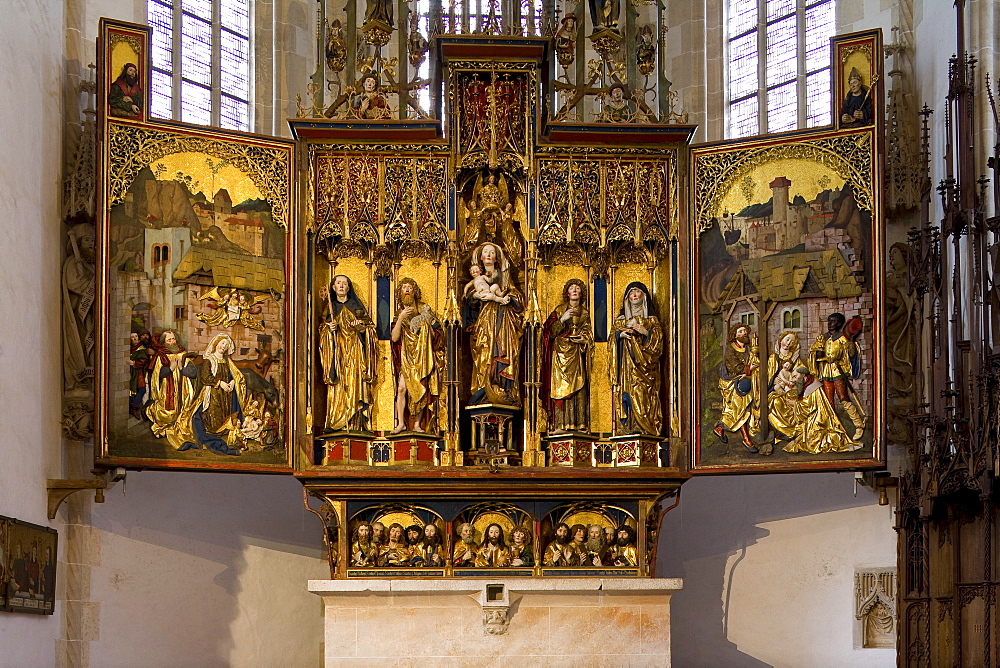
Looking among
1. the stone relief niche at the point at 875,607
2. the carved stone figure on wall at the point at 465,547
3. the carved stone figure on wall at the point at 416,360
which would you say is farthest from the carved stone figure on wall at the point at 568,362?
the stone relief niche at the point at 875,607

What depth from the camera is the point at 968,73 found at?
51.7 feet

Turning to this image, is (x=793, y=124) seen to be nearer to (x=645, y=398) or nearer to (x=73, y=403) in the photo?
(x=645, y=398)

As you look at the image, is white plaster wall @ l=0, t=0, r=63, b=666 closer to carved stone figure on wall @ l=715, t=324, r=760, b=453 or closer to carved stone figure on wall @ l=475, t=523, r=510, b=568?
carved stone figure on wall @ l=475, t=523, r=510, b=568

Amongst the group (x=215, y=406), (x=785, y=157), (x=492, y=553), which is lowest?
(x=492, y=553)

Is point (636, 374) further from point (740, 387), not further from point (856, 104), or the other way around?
point (856, 104)

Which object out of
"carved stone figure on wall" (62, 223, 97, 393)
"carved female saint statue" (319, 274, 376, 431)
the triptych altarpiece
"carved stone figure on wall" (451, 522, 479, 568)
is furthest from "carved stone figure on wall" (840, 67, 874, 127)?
"carved stone figure on wall" (62, 223, 97, 393)

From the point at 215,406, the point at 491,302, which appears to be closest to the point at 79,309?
the point at 215,406

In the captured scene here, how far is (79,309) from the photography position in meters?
16.3

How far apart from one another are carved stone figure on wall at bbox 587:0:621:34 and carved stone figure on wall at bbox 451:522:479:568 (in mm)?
5402

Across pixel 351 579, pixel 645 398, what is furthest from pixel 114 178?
pixel 645 398

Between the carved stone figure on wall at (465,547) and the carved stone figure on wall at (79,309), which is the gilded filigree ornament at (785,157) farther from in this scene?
the carved stone figure on wall at (79,309)

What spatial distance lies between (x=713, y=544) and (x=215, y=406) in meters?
6.35

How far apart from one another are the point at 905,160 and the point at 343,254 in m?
6.09

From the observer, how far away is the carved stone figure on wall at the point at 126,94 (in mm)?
16312
